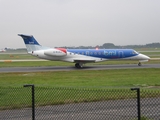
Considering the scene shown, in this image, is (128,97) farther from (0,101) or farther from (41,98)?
(0,101)

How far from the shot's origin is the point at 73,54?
141ft

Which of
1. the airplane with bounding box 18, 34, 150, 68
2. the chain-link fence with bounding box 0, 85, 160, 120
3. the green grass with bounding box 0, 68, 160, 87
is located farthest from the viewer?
the airplane with bounding box 18, 34, 150, 68

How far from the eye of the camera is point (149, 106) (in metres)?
10.6

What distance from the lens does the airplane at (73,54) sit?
1649 inches

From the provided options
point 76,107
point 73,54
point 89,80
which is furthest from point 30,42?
point 76,107

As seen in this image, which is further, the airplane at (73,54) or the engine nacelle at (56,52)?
the airplane at (73,54)

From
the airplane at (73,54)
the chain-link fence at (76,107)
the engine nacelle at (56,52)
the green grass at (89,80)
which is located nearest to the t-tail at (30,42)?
the airplane at (73,54)

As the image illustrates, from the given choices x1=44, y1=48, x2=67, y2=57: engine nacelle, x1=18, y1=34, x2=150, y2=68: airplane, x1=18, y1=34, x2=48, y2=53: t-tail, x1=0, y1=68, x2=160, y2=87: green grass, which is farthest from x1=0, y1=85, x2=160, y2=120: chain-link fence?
x1=18, y1=34, x2=48, y2=53: t-tail

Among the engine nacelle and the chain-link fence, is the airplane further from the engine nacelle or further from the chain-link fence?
the chain-link fence

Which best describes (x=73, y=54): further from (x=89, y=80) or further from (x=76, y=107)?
(x=76, y=107)

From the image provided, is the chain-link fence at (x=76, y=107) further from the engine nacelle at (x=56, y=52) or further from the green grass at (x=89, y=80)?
the engine nacelle at (x=56, y=52)

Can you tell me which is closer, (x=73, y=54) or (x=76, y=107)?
(x=76, y=107)

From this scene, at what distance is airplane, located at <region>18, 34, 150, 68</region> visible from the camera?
41.9 meters

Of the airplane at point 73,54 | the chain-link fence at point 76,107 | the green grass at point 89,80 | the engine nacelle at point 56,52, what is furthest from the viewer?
the airplane at point 73,54
